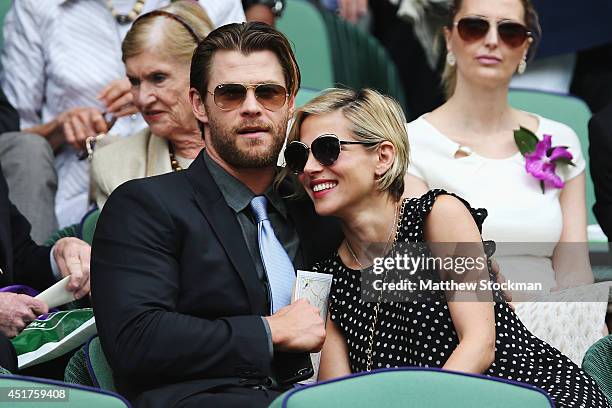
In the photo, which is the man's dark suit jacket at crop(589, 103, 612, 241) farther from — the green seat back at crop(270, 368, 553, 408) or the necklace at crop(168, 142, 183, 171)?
the green seat back at crop(270, 368, 553, 408)

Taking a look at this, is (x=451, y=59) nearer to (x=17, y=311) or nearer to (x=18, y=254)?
(x=18, y=254)

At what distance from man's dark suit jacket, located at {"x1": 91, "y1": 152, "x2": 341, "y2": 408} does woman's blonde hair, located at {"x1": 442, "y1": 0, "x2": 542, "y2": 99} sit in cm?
156

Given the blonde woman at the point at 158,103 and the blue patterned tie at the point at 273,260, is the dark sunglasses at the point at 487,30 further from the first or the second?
the blue patterned tie at the point at 273,260

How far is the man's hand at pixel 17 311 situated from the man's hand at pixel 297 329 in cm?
81

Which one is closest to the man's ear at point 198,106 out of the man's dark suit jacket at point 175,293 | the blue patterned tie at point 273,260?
the man's dark suit jacket at point 175,293

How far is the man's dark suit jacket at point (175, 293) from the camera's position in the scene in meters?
3.27

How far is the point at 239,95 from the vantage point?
3660mm

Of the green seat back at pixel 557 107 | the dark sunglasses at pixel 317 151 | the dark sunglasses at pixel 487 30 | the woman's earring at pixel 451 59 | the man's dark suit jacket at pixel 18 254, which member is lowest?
the man's dark suit jacket at pixel 18 254

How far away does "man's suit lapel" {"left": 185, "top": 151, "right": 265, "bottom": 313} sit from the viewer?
11.4ft

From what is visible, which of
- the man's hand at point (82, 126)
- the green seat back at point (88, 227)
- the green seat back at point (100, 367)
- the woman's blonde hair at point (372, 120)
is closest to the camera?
the green seat back at point (100, 367)

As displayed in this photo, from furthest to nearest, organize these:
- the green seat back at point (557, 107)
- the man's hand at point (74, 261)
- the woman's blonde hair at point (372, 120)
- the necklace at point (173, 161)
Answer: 1. the green seat back at point (557, 107)
2. the necklace at point (173, 161)
3. the man's hand at point (74, 261)
4. the woman's blonde hair at point (372, 120)

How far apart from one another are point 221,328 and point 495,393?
2.33ft

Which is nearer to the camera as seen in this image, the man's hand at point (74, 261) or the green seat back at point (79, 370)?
the green seat back at point (79, 370)

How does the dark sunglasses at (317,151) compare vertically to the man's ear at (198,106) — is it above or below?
below
